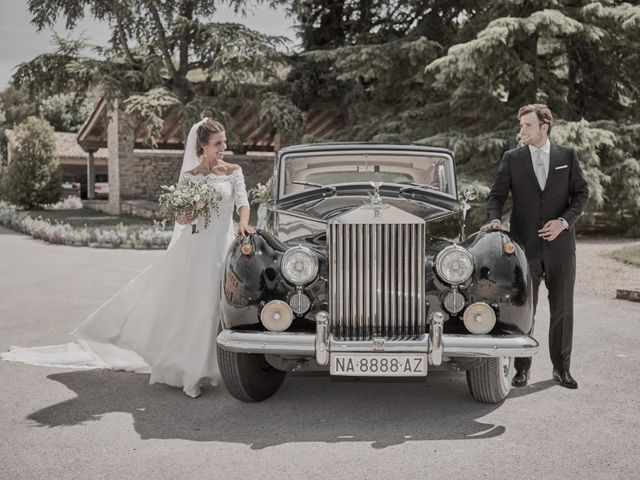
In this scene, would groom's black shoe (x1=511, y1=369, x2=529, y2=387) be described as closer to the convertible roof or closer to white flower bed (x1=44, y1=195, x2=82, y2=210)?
the convertible roof

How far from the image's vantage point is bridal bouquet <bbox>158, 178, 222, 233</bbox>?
16.9ft

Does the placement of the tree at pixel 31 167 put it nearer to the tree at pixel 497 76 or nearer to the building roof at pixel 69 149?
the building roof at pixel 69 149

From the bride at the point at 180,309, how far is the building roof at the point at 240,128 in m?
17.1

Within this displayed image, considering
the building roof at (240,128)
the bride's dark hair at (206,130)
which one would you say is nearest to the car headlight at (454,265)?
the bride's dark hair at (206,130)

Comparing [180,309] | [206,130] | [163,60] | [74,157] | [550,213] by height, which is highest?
[163,60]

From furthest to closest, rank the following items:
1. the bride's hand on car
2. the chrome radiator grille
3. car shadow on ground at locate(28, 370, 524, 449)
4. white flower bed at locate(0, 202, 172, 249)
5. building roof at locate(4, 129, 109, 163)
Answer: building roof at locate(4, 129, 109, 163) < white flower bed at locate(0, 202, 172, 249) < the bride's hand on car < the chrome radiator grille < car shadow on ground at locate(28, 370, 524, 449)

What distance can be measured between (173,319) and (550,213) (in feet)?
9.58

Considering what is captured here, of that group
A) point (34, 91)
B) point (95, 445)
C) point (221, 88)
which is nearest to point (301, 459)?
point (95, 445)

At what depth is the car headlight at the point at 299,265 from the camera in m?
4.24

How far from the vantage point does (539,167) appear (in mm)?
5125

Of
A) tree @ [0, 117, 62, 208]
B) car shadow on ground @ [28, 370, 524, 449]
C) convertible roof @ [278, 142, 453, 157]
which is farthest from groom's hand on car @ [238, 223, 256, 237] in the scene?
tree @ [0, 117, 62, 208]

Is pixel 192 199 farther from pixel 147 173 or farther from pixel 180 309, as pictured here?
pixel 147 173

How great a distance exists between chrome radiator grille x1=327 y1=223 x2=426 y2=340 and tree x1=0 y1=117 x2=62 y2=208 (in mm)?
27870

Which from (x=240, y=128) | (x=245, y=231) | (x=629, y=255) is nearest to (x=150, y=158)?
(x=240, y=128)
